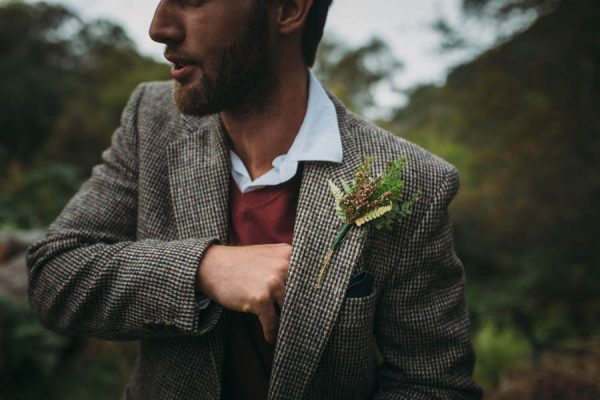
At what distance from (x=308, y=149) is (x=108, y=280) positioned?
85 centimetres

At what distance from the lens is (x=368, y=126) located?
7.06 feet

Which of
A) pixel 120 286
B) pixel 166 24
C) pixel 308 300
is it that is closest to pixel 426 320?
pixel 308 300

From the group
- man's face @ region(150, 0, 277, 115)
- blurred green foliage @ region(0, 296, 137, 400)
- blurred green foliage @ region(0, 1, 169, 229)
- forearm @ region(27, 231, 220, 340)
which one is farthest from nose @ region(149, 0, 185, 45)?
blurred green foliage @ region(0, 1, 169, 229)

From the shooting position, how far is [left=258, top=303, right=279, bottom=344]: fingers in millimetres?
1700

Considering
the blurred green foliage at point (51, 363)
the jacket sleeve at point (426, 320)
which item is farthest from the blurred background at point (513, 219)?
the jacket sleeve at point (426, 320)

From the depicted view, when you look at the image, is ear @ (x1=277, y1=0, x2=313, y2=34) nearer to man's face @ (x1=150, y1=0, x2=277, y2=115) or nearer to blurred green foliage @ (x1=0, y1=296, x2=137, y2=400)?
man's face @ (x1=150, y1=0, x2=277, y2=115)

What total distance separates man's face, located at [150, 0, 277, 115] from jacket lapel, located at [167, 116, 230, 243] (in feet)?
0.53

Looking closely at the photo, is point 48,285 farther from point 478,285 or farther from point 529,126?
point 478,285

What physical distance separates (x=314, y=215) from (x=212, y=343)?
22.4 inches

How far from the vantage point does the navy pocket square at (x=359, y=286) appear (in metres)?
1.82

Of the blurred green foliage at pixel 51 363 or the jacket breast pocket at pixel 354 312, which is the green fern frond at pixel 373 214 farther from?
the blurred green foliage at pixel 51 363

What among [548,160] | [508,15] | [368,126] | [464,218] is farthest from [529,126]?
[368,126]

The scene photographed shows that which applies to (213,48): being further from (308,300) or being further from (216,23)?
(308,300)

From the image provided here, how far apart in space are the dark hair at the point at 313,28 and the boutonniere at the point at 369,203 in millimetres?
Result: 703
